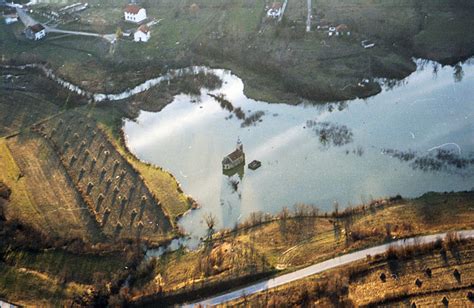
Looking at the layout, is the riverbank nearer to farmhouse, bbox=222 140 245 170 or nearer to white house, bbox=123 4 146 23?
white house, bbox=123 4 146 23

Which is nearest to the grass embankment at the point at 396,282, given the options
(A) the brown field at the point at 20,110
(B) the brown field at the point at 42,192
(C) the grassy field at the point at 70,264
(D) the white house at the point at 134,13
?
(C) the grassy field at the point at 70,264

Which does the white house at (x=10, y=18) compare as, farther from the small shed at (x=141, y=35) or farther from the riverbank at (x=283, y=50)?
the small shed at (x=141, y=35)

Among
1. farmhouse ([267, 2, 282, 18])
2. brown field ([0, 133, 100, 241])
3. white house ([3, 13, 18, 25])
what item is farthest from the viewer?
white house ([3, 13, 18, 25])

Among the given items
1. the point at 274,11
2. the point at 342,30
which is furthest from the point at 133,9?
the point at 342,30

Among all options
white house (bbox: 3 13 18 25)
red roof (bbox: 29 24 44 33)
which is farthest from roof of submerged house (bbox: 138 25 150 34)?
white house (bbox: 3 13 18 25)

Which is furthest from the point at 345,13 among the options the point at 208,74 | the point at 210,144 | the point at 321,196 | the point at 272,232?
the point at 272,232
